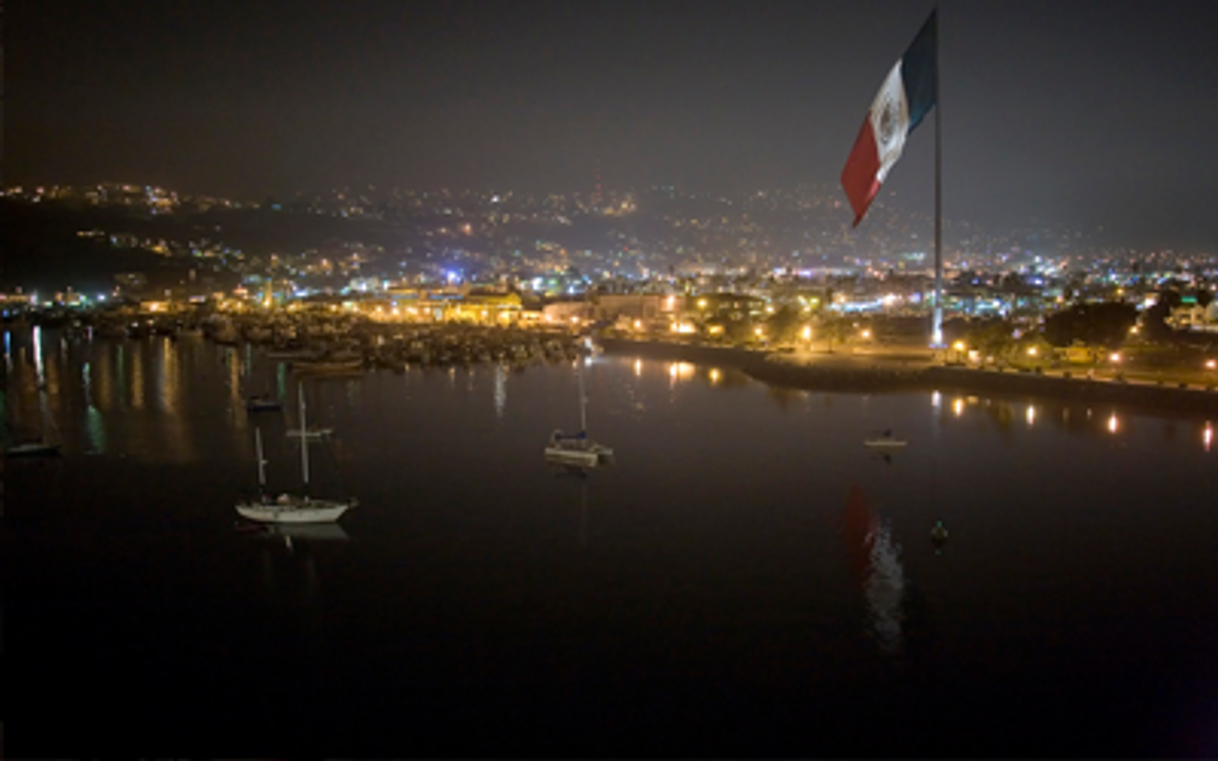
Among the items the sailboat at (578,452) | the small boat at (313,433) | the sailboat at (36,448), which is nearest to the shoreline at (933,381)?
the sailboat at (578,452)

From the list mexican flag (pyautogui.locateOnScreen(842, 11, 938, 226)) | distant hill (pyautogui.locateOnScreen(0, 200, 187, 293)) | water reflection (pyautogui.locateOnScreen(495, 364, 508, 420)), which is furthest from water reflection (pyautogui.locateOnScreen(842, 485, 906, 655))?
distant hill (pyautogui.locateOnScreen(0, 200, 187, 293))

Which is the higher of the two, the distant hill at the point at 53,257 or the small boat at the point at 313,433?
the distant hill at the point at 53,257

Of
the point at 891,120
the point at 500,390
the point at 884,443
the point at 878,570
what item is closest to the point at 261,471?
the point at 878,570

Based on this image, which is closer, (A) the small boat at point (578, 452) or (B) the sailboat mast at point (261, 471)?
(B) the sailboat mast at point (261, 471)

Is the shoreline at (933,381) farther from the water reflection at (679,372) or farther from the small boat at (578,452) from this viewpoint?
the small boat at (578,452)

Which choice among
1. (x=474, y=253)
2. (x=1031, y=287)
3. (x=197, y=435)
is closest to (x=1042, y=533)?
(x=197, y=435)

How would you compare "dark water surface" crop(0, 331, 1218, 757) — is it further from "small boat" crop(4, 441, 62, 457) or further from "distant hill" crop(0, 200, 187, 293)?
"distant hill" crop(0, 200, 187, 293)

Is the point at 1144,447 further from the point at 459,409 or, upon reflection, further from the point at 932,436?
the point at 459,409
